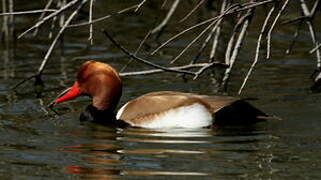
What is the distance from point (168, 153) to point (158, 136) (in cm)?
82

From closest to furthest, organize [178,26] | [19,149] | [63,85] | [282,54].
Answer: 1. [19,149]
2. [63,85]
3. [282,54]
4. [178,26]

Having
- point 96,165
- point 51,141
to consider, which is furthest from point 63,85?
point 96,165

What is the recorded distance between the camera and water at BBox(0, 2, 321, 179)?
7680mm

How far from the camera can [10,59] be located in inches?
524

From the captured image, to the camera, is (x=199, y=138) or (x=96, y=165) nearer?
(x=96, y=165)

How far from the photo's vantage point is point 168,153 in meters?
8.24

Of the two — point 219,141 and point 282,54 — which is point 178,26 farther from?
point 219,141

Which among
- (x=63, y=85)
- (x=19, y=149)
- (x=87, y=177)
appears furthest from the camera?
(x=63, y=85)

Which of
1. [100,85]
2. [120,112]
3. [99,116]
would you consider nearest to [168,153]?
[120,112]

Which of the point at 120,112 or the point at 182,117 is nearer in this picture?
the point at 182,117

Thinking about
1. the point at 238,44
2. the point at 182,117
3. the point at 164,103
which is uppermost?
the point at 238,44

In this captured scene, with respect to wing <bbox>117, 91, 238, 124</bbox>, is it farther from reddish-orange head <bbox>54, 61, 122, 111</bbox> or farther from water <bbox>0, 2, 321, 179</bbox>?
reddish-orange head <bbox>54, 61, 122, 111</bbox>

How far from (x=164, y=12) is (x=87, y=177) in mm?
8732

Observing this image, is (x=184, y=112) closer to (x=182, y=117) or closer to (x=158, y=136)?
(x=182, y=117)
